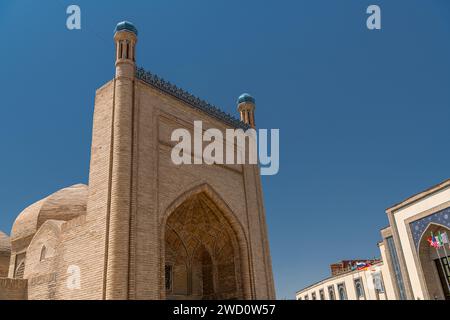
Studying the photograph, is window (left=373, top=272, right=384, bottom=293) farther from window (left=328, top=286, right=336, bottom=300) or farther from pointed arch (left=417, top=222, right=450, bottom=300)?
pointed arch (left=417, top=222, right=450, bottom=300)

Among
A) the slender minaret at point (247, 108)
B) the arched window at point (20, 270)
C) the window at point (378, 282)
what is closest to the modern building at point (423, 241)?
the slender minaret at point (247, 108)

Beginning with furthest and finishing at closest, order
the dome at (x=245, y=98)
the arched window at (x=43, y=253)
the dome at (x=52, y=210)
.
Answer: the dome at (x=245, y=98) < the dome at (x=52, y=210) < the arched window at (x=43, y=253)

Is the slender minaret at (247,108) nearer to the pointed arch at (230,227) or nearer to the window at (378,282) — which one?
the pointed arch at (230,227)

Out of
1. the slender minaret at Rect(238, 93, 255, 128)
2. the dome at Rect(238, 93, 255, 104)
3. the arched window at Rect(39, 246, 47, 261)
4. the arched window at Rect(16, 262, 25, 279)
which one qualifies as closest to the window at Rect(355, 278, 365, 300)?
the slender minaret at Rect(238, 93, 255, 128)

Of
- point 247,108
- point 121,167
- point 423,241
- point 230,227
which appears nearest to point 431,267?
point 423,241

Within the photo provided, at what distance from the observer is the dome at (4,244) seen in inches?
620

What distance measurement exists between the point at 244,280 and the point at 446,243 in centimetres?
688

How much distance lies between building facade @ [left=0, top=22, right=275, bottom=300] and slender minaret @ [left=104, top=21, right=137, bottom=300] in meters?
0.02

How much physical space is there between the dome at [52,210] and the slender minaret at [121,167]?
16.6 feet

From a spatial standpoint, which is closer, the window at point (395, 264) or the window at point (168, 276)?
the window at point (168, 276)

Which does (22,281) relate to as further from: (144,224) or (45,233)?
(144,224)

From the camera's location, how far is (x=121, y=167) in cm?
850

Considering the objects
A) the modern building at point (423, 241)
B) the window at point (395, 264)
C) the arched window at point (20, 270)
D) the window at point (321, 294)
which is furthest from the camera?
the window at point (321, 294)
